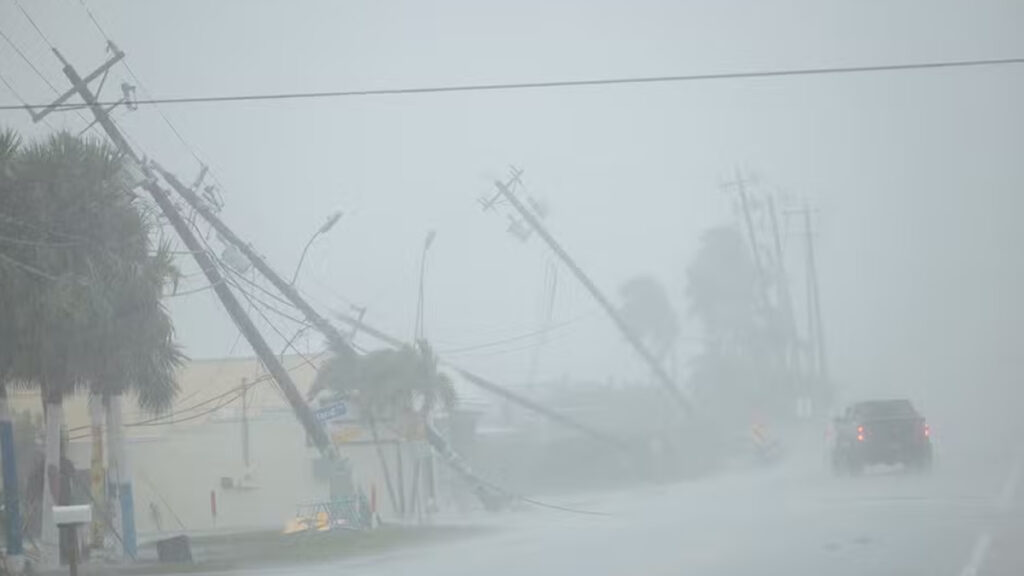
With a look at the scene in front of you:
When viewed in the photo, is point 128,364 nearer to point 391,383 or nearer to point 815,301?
point 391,383

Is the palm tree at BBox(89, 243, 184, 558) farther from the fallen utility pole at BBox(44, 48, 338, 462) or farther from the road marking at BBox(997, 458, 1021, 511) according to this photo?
the road marking at BBox(997, 458, 1021, 511)

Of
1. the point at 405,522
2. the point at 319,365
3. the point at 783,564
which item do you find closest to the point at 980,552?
the point at 783,564

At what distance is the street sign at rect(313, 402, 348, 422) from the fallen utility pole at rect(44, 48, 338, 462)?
29cm

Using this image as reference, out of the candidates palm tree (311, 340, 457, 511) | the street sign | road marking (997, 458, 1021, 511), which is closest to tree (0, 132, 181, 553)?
the street sign

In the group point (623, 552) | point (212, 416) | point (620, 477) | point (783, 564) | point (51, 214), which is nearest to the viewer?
point (783, 564)

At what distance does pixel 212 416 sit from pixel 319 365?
4.02 metres

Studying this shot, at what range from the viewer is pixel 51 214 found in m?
27.8

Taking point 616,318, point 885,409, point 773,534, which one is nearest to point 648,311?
point 616,318

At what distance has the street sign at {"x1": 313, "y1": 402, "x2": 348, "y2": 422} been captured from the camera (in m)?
35.8

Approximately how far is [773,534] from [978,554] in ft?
17.4

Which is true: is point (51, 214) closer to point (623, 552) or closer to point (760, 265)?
point (623, 552)

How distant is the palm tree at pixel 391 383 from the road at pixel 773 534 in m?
3.77

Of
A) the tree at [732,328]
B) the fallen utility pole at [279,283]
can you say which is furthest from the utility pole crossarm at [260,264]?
the tree at [732,328]

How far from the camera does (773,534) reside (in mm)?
25844
